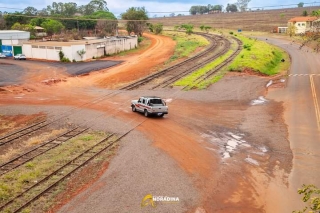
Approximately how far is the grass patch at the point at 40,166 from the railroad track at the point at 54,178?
29cm

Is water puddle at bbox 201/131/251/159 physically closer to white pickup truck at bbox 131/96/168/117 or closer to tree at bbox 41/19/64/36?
white pickup truck at bbox 131/96/168/117

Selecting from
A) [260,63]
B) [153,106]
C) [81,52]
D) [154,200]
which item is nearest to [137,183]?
[154,200]

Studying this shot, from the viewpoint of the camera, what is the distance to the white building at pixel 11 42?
6675cm

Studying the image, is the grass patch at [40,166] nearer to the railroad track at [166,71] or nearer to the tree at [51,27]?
the railroad track at [166,71]

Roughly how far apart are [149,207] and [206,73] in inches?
1357

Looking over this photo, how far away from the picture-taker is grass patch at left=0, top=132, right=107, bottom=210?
51.3 ft

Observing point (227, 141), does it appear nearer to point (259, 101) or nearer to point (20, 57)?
point (259, 101)

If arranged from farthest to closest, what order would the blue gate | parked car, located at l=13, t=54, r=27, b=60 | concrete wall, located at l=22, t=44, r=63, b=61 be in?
the blue gate < parked car, located at l=13, t=54, r=27, b=60 < concrete wall, located at l=22, t=44, r=63, b=61

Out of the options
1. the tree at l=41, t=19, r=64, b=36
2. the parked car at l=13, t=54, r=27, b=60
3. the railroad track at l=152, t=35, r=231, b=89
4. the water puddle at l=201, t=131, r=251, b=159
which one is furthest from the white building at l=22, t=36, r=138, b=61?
the water puddle at l=201, t=131, r=251, b=159

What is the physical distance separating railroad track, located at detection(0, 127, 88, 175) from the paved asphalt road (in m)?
12.7

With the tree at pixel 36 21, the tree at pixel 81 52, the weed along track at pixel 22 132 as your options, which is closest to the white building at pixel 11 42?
the tree at pixel 81 52

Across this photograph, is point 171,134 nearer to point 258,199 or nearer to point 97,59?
point 258,199

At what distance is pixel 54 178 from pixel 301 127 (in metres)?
17.4

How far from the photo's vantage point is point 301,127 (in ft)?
84.3
